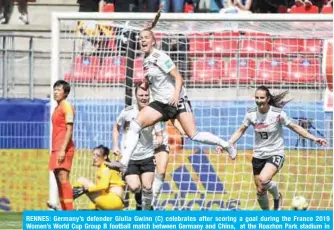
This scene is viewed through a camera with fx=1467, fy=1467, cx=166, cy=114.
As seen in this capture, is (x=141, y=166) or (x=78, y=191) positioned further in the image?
(x=78, y=191)

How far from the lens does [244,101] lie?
21.3 m

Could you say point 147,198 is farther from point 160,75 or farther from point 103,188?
point 160,75

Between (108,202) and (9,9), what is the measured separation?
8.16 meters

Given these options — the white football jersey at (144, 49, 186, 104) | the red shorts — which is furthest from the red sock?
the white football jersey at (144, 49, 186, 104)

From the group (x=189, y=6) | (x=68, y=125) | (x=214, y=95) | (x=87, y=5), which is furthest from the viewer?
(x=87, y=5)

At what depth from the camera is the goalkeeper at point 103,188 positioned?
18.9 meters

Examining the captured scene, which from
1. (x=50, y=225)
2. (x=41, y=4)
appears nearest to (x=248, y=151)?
(x=41, y=4)

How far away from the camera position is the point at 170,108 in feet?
54.5

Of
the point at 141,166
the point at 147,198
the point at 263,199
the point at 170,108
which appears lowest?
the point at 263,199

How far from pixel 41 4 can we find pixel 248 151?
21.1ft

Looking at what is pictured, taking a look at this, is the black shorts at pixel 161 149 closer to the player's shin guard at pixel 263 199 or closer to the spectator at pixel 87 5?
the player's shin guard at pixel 263 199

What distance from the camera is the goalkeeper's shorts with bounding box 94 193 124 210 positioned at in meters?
19.0

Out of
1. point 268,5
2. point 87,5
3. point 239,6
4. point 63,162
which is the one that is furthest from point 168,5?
point 63,162

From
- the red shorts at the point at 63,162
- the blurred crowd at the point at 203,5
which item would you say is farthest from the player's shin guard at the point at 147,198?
the blurred crowd at the point at 203,5
